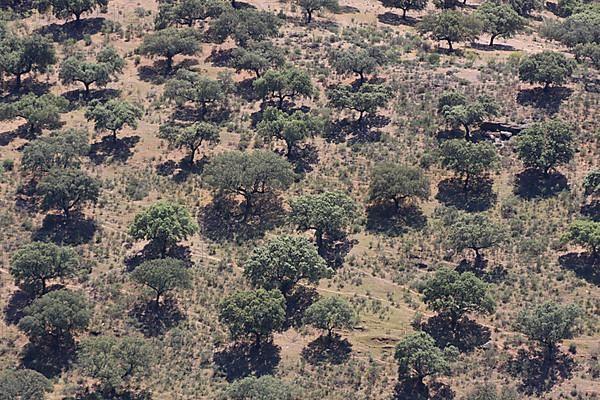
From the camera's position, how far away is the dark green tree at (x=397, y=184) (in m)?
119

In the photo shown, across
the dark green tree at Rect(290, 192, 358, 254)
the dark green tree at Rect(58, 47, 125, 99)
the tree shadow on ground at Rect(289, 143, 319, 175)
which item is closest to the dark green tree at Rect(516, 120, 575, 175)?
the dark green tree at Rect(290, 192, 358, 254)

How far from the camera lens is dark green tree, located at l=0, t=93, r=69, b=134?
422ft

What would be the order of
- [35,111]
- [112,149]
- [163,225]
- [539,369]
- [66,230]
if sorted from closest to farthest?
[539,369] → [163,225] → [66,230] → [35,111] → [112,149]

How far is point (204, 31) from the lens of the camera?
155125 millimetres

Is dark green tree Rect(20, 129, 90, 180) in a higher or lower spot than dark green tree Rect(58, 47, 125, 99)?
lower

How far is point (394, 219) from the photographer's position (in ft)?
394

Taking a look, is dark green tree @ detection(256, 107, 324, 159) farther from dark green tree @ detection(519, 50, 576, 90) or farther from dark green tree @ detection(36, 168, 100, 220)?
dark green tree @ detection(519, 50, 576, 90)

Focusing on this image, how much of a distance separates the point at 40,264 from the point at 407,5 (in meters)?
83.5

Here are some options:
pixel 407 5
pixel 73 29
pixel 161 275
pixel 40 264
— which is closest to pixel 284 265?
pixel 161 275

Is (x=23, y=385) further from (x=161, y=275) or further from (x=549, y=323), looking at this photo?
(x=549, y=323)

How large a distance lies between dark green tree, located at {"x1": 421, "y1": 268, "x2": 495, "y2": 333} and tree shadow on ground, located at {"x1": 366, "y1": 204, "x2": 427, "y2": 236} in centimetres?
1365

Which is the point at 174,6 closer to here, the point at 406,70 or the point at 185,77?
the point at 185,77

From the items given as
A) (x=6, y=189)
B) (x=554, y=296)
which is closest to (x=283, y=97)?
(x=6, y=189)

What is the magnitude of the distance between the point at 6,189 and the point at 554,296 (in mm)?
62256
